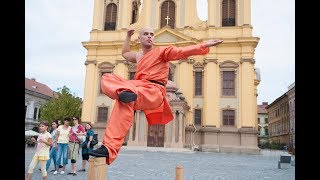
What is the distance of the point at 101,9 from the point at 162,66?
30914 mm

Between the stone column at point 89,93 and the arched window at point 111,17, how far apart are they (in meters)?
3.88

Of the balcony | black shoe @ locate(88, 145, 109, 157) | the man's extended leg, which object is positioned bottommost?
black shoe @ locate(88, 145, 109, 157)

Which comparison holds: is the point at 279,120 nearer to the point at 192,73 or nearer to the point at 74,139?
the point at 192,73

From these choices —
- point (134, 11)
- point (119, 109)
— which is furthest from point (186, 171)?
point (134, 11)

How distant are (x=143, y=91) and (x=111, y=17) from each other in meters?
31.0

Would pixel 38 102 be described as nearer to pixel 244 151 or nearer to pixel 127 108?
pixel 244 151

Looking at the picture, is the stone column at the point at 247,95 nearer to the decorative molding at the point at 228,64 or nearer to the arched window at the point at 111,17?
the decorative molding at the point at 228,64

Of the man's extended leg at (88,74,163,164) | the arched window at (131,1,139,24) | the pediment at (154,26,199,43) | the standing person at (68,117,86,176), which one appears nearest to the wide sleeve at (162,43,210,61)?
the man's extended leg at (88,74,163,164)

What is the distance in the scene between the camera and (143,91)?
3.48 metres

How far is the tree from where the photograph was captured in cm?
3910

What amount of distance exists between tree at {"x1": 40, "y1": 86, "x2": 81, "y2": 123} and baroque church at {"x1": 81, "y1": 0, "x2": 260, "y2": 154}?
917 cm

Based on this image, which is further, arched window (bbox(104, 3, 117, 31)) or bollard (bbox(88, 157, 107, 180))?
Answer: arched window (bbox(104, 3, 117, 31))

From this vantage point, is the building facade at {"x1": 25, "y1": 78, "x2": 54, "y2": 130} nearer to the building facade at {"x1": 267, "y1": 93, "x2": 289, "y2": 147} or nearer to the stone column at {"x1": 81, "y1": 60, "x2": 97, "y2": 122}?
the stone column at {"x1": 81, "y1": 60, "x2": 97, "y2": 122}

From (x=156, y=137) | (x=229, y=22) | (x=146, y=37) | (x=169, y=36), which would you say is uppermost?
(x=229, y=22)
